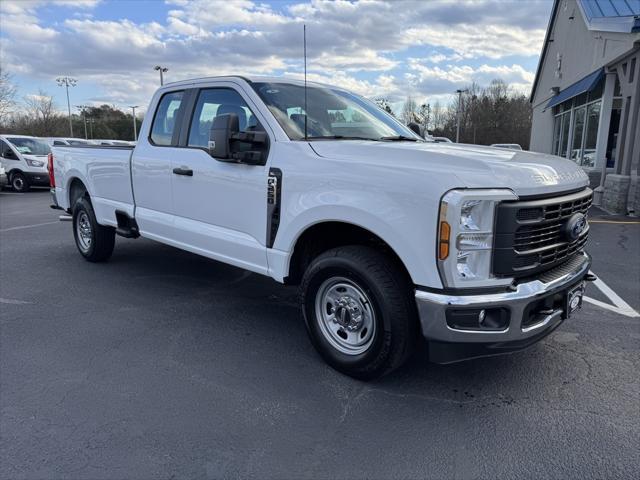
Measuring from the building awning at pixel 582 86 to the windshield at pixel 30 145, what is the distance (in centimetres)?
1813

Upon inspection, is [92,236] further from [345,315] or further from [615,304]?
[615,304]

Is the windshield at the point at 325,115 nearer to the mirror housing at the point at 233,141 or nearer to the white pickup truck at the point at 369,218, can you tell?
the white pickup truck at the point at 369,218

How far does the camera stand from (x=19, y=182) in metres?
17.4

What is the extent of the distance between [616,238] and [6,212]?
43.5ft

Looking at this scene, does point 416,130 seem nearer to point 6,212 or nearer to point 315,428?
point 315,428

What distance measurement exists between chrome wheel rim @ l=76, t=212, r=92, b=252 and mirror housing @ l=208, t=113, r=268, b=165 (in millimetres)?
3671

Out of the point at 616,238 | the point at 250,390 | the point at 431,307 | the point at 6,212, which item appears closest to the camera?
the point at 431,307

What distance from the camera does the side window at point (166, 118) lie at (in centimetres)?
504

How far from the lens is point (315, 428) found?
9.83ft

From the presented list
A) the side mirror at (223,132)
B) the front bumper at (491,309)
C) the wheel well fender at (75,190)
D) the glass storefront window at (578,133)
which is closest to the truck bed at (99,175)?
the wheel well fender at (75,190)

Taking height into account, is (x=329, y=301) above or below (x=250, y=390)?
above

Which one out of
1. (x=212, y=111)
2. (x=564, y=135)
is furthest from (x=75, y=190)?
(x=564, y=135)

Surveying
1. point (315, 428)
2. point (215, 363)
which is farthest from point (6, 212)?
point (315, 428)

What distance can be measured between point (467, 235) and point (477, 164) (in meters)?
0.45
